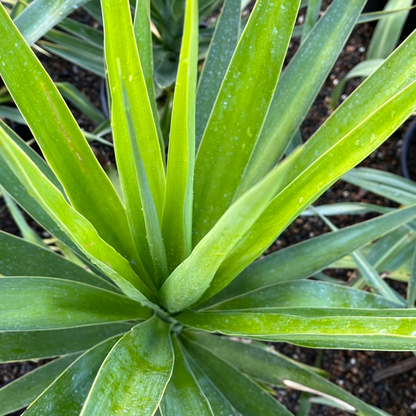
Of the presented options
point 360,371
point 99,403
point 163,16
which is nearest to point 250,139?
point 99,403

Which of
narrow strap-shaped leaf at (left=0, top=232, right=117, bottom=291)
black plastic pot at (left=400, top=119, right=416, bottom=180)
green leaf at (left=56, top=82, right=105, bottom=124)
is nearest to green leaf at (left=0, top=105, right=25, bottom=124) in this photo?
green leaf at (left=56, top=82, right=105, bottom=124)

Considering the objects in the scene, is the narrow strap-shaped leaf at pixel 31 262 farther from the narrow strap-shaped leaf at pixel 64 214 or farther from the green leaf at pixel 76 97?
the green leaf at pixel 76 97

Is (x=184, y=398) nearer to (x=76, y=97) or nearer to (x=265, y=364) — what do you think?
(x=265, y=364)

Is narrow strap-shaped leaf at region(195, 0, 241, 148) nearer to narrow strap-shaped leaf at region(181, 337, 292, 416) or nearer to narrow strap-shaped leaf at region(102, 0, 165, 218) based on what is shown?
narrow strap-shaped leaf at region(102, 0, 165, 218)

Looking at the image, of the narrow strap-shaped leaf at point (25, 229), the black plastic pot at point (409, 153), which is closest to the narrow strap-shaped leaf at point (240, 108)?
the narrow strap-shaped leaf at point (25, 229)

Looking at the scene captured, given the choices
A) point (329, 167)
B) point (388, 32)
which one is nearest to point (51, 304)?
point (329, 167)

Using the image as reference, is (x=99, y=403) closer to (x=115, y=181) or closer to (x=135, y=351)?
(x=135, y=351)
